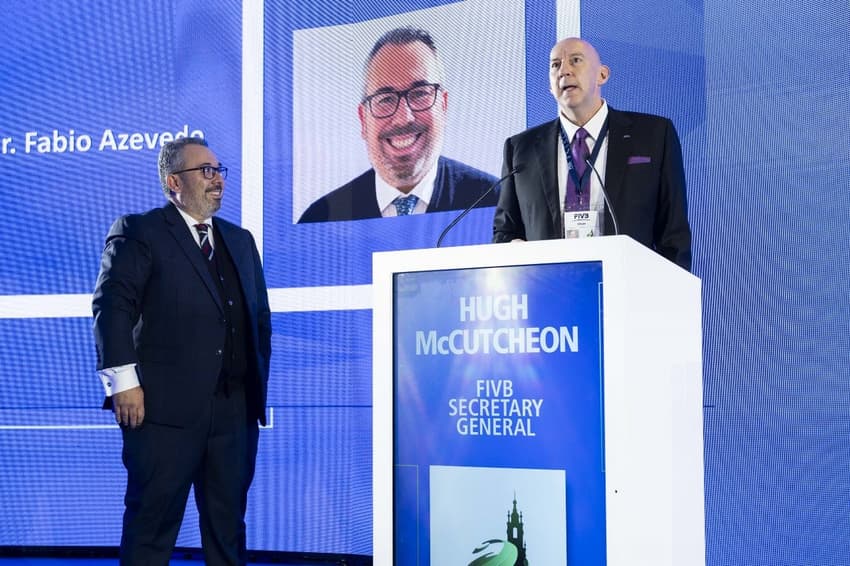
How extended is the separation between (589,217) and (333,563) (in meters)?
2.53

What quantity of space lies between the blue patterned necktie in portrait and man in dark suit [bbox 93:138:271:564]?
36.5 inches

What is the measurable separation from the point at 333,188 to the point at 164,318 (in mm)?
1271

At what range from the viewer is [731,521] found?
3369 millimetres

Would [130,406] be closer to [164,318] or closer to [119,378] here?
[119,378]

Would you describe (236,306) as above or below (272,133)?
below

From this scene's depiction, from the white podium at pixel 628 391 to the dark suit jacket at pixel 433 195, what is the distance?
76.2 inches

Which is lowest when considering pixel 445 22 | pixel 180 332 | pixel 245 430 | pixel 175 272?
pixel 245 430

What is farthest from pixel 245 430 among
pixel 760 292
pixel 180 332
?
pixel 760 292

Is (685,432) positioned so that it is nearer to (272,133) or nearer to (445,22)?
(445,22)

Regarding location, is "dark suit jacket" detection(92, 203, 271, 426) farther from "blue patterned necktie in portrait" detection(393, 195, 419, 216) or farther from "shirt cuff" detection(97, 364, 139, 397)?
"blue patterned necktie in portrait" detection(393, 195, 419, 216)

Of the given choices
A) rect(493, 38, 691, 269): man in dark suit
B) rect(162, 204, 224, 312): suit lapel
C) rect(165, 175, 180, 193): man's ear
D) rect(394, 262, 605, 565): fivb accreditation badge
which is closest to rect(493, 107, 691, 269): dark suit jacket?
rect(493, 38, 691, 269): man in dark suit

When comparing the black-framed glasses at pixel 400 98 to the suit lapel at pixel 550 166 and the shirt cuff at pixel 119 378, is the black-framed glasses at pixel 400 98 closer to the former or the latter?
the suit lapel at pixel 550 166

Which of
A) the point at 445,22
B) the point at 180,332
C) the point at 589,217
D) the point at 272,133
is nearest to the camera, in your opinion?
the point at 589,217

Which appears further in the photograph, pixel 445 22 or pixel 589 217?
pixel 445 22
